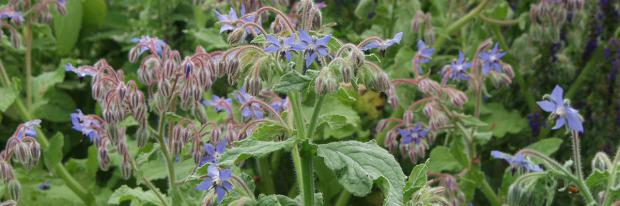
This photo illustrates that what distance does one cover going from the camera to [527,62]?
3.68 meters

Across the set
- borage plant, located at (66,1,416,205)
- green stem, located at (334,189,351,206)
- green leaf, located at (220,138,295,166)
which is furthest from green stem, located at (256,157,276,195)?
green leaf, located at (220,138,295,166)

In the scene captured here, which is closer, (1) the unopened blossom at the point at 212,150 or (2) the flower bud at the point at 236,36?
(2) the flower bud at the point at 236,36

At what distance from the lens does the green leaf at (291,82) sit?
66.4 inches

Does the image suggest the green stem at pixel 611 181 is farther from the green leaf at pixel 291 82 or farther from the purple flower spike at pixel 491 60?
the purple flower spike at pixel 491 60

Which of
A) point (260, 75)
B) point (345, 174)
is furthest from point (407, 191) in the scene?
point (260, 75)

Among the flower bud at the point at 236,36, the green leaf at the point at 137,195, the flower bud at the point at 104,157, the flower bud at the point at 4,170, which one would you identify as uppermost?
the flower bud at the point at 236,36

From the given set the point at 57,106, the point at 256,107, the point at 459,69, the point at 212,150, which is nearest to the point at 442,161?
the point at 459,69

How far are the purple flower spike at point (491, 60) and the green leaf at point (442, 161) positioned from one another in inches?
11.1

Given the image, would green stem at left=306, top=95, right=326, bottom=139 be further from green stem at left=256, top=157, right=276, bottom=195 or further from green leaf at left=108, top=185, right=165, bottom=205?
green stem at left=256, top=157, right=276, bottom=195

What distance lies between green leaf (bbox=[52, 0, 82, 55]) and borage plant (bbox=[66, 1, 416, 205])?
4.83 ft

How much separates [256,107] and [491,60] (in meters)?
0.95

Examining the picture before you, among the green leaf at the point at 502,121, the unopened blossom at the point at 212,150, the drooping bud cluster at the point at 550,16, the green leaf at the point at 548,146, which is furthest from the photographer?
the green leaf at the point at 502,121

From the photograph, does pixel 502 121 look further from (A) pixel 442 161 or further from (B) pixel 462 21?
(A) pixel 442 161

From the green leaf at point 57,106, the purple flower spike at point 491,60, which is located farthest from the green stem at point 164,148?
the green leaf at point 57,106
